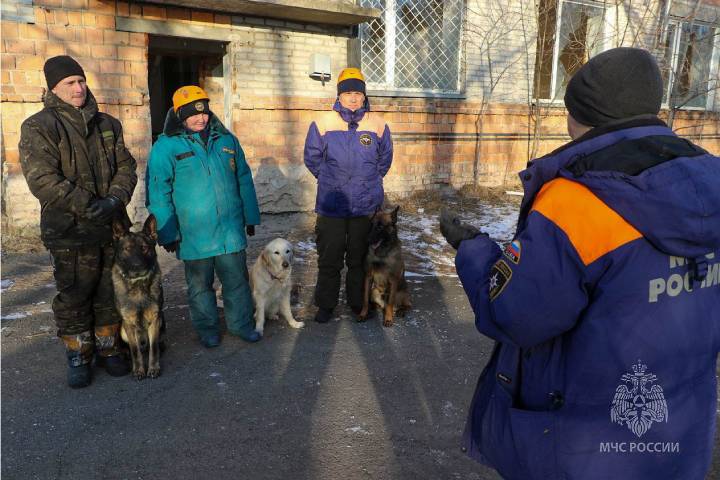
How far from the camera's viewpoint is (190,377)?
381 centimetres

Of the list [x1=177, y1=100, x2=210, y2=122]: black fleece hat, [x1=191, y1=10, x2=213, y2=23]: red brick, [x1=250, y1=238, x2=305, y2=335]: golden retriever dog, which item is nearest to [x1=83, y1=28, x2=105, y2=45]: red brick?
[x1=191, y1=10, x2=213, y2=23]: red brick

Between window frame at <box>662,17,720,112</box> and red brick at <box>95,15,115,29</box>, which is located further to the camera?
window frame at <box>662,17,720,112</box>

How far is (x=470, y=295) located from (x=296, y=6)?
7.05 m

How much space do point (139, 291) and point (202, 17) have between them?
5.34 meters

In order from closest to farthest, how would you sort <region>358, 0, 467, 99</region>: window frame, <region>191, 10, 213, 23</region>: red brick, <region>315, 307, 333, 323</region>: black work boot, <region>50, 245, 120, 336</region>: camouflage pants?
<region>50, 245, 120, 336</region>: camouflage pants → <region>315, 307, 333, 323</region>: black work boot → <region>191, 10, 213, 23</region>: red brick → <region>358, 0, 467, 99</region>: window frame

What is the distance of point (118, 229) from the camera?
361 centimetres

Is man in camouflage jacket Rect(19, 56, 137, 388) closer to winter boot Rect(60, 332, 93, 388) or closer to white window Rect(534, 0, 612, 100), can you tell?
winter boot Rect(60, 332, 93, 388)

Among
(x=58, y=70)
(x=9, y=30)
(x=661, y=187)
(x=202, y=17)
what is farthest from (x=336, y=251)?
(x=9, y=30)

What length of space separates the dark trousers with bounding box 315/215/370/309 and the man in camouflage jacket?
5.51 feet

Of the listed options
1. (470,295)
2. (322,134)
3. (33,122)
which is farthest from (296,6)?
(470,295)

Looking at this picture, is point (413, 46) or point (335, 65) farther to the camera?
point (413, 46)

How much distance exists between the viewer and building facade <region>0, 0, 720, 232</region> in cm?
682

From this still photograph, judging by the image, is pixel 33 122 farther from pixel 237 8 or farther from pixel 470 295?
pixel 237 8

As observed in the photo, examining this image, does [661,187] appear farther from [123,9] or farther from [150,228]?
[123,9]
